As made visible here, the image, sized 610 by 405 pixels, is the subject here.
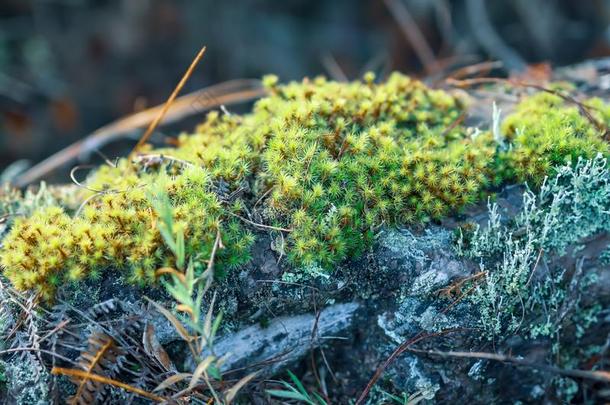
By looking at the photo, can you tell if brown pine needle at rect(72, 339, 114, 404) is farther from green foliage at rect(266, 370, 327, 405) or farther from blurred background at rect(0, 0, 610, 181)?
blurred background at rect(0, 0, 610, 181)

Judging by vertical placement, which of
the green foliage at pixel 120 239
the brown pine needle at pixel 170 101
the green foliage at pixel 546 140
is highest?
the brown pine needle at pixel 170 101

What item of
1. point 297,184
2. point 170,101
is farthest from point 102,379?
point 170,101

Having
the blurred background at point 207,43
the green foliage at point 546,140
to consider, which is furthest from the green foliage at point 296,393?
the blurred background at point 207,43

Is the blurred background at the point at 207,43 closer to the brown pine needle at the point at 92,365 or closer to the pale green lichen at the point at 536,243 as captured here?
the pale green lichen at the point at 536,243

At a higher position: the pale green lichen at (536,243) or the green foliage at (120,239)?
the green foliage at (120,239)

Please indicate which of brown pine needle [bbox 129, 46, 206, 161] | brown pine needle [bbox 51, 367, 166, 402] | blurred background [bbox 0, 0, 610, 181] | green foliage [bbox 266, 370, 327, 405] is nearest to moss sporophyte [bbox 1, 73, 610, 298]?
brown pine needle [bbox 129, 46, 206, 161]

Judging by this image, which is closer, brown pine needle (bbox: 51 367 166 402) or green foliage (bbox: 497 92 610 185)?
brown pine needle (bbox: 51 367 166 402)
